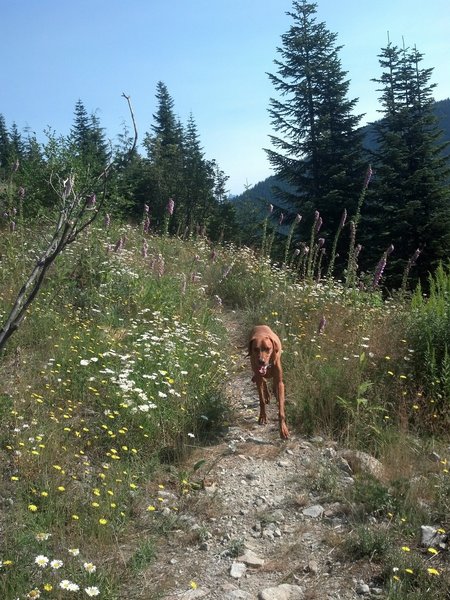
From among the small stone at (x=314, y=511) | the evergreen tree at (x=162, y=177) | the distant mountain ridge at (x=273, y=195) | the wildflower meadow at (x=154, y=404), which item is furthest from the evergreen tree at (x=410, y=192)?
the small stone at (x=314, y=511)

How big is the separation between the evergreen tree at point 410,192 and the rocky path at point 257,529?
56.6 feet

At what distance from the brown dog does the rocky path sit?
29 cm

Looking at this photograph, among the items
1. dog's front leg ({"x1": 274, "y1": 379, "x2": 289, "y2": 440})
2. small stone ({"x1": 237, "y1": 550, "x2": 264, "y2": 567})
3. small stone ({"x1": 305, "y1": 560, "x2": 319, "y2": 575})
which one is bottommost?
small stone ({"x1": 305, "y1": 560, "x2": 319, "y2": 575})

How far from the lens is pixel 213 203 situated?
1368 inches

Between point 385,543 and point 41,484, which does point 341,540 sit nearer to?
point 385,543

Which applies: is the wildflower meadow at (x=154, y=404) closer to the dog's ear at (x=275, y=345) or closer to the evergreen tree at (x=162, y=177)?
the dog's ear at (x=275, y=345)

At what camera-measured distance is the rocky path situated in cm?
314

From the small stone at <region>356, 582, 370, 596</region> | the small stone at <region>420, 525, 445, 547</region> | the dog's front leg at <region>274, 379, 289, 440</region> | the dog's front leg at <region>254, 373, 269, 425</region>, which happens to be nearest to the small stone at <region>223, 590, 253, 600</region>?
the small stone at <region>356, 582, 370, 596</region>

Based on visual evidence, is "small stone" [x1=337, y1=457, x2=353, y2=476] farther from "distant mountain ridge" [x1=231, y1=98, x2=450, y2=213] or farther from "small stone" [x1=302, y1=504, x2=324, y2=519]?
"distant mountain ridge" [x1=231, y1=98, x2=450, y2=213]

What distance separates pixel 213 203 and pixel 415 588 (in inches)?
1284

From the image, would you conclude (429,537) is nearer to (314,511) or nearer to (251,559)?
(314,511)

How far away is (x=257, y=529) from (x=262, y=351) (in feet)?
4.90

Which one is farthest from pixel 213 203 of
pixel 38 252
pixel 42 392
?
pixel 42 392

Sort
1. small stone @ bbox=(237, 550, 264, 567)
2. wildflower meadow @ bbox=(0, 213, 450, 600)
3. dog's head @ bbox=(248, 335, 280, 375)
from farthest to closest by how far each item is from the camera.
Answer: dog's head @ bbox=(248, 335, 280, 375)
small stone @ bbox=(237, 550, 264, 567)
wildflower meadow @ bbox=(0, 213, 450, 600)
